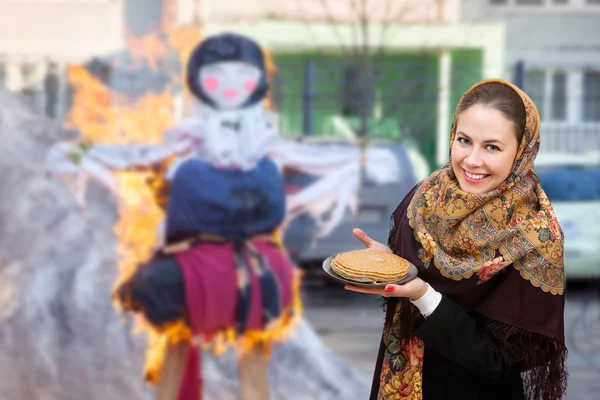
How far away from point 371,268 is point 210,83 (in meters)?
1.98

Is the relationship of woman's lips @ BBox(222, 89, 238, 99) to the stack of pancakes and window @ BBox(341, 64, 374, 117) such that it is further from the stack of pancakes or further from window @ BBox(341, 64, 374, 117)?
the stack of pancakes

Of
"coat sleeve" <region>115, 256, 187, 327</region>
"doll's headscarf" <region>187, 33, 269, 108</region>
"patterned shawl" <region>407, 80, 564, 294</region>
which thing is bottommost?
"coat sleeve" <region>115, 256, 187, 327</region>

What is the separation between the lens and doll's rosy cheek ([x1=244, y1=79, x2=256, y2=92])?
3.23m

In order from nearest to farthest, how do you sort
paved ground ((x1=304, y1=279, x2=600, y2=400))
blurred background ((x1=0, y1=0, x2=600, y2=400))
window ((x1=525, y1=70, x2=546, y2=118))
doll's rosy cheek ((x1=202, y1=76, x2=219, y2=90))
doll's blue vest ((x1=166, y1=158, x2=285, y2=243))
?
doll's blue vest ((x1=166, y1=158, x2=285, y2=243)) → doll's rosy cheek ((x1=202, y1=76, x2=219, y2=90)) → blurred background ((x1=0, y1=0, x2=600, y2=400)) → paved ground ((x1=304, y1=279, x2=600, y2=400)) → window ((x1=525, y1=70, x2=546, y2=118))

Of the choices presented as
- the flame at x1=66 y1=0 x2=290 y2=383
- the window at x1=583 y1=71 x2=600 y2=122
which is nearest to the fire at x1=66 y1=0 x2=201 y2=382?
the flame at x1=66 y1=0 x2=290 y2=383

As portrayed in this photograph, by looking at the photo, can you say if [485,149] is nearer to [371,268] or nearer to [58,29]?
[371,268]

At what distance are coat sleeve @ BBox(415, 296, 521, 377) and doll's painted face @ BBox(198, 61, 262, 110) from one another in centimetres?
→ 193

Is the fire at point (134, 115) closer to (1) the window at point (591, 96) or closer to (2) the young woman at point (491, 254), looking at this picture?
(1) the window at point (591, 96)

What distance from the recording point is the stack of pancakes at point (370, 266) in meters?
1.36

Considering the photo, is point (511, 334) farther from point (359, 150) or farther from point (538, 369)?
point (359, 150)

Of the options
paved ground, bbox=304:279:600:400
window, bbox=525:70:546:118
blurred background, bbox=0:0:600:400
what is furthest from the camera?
window, bbox=525:70:546:118

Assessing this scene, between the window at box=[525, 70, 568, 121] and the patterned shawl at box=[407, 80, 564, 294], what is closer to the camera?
the patterned shawl at box=[407, 80, 564, 294]

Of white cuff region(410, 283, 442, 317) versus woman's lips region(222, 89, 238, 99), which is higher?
woman's lips region(222, 89, 238, 99)

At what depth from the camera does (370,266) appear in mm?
1387
